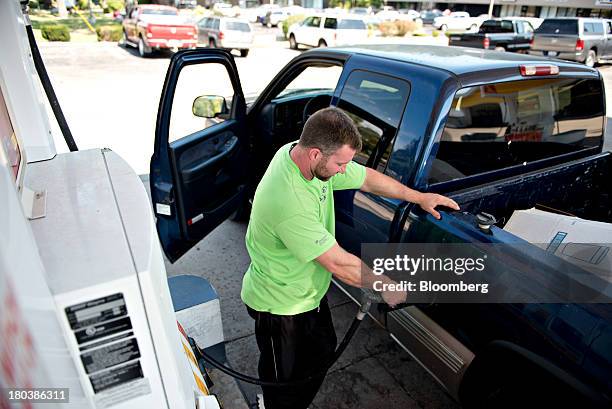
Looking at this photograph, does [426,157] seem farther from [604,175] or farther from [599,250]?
[604,175]

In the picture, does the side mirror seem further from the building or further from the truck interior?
the building

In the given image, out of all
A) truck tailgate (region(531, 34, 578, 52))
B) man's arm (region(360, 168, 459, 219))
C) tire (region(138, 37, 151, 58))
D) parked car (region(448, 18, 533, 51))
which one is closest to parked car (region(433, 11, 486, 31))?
parked car (region(448, 18, 533, 51))

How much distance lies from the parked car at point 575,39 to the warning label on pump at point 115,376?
734 inches

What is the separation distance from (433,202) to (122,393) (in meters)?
1.65

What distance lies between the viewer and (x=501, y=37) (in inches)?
694

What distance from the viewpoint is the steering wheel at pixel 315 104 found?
3.98 meters

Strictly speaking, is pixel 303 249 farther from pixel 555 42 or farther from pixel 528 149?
pixel 555 42

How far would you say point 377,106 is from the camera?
260cm

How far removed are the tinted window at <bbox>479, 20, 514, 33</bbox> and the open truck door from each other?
18.6 metres

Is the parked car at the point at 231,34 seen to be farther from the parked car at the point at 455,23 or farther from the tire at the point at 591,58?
the parked car at the point at 455,23

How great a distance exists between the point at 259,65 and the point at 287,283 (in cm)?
1561

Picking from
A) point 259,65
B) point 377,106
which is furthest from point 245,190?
point 259,65

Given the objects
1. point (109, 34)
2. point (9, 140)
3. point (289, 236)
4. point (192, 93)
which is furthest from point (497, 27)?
point (9, 140)

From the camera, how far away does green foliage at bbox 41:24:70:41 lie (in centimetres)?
2175
